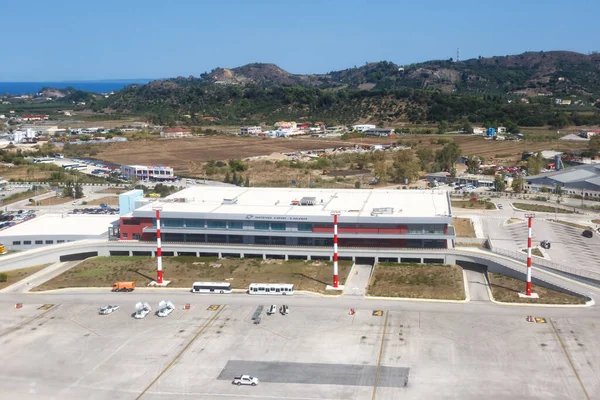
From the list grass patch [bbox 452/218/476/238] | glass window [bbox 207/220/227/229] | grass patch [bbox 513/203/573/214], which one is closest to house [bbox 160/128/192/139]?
grass patch [bbox 513/203/573/214]

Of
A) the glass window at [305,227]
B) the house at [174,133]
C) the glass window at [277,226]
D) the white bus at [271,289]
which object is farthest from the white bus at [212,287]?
the house at [174,133]

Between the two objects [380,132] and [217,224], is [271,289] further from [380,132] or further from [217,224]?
[380,132]

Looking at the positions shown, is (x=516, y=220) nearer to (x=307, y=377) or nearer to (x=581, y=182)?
(x=581, y=182)

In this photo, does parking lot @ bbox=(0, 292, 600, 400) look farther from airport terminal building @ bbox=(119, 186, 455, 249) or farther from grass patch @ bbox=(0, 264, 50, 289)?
airport terminal building @ bbox=(119, 186, 455, 249)

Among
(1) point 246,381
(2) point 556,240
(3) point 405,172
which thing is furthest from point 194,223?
(3) point 405,172

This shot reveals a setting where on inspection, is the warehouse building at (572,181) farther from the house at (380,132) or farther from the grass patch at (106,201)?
the house at (380,132)
